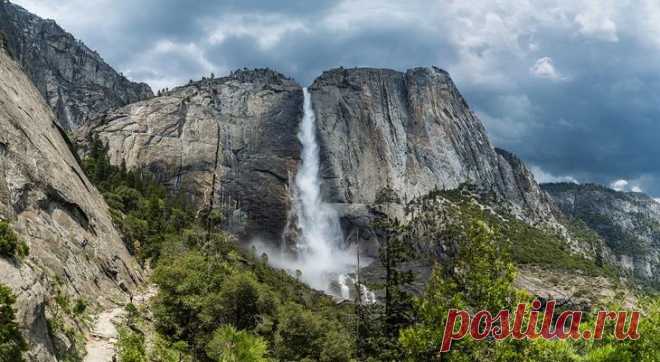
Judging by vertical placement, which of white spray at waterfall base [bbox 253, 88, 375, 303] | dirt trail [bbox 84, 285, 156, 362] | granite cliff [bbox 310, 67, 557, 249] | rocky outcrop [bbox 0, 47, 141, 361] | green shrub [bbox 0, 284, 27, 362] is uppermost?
granite cliff [bbox 310, 67, 557, 249]

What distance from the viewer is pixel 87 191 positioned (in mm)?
54375

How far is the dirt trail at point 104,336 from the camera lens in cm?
2756

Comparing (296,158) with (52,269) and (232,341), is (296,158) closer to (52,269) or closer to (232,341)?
(52,269)

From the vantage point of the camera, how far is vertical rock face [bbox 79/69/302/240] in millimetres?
142375

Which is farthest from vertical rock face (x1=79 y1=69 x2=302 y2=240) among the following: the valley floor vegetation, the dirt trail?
the dirt trail

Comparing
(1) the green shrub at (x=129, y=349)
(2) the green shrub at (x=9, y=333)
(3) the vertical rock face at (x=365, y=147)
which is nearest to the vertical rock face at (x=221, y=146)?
(3) the vertical rock face at (x=365, y=147)

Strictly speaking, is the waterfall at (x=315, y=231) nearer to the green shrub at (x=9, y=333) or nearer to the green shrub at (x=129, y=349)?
the green shrub at (x=129, y=349)

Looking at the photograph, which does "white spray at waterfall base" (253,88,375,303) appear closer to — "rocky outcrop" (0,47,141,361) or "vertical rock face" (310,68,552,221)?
"vertical rock face" (310,68,552,221)

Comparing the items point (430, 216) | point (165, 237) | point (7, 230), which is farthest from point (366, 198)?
point (7, 230)

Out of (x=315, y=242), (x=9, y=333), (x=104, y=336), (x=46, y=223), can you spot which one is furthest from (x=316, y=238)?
(x=9, y=333)

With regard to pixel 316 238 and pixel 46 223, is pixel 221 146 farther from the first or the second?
pixel 46 223

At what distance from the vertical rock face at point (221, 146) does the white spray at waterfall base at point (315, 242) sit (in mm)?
4979

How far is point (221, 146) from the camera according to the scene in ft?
512

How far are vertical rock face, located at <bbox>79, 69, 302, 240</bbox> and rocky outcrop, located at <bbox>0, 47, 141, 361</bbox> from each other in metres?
80.7
